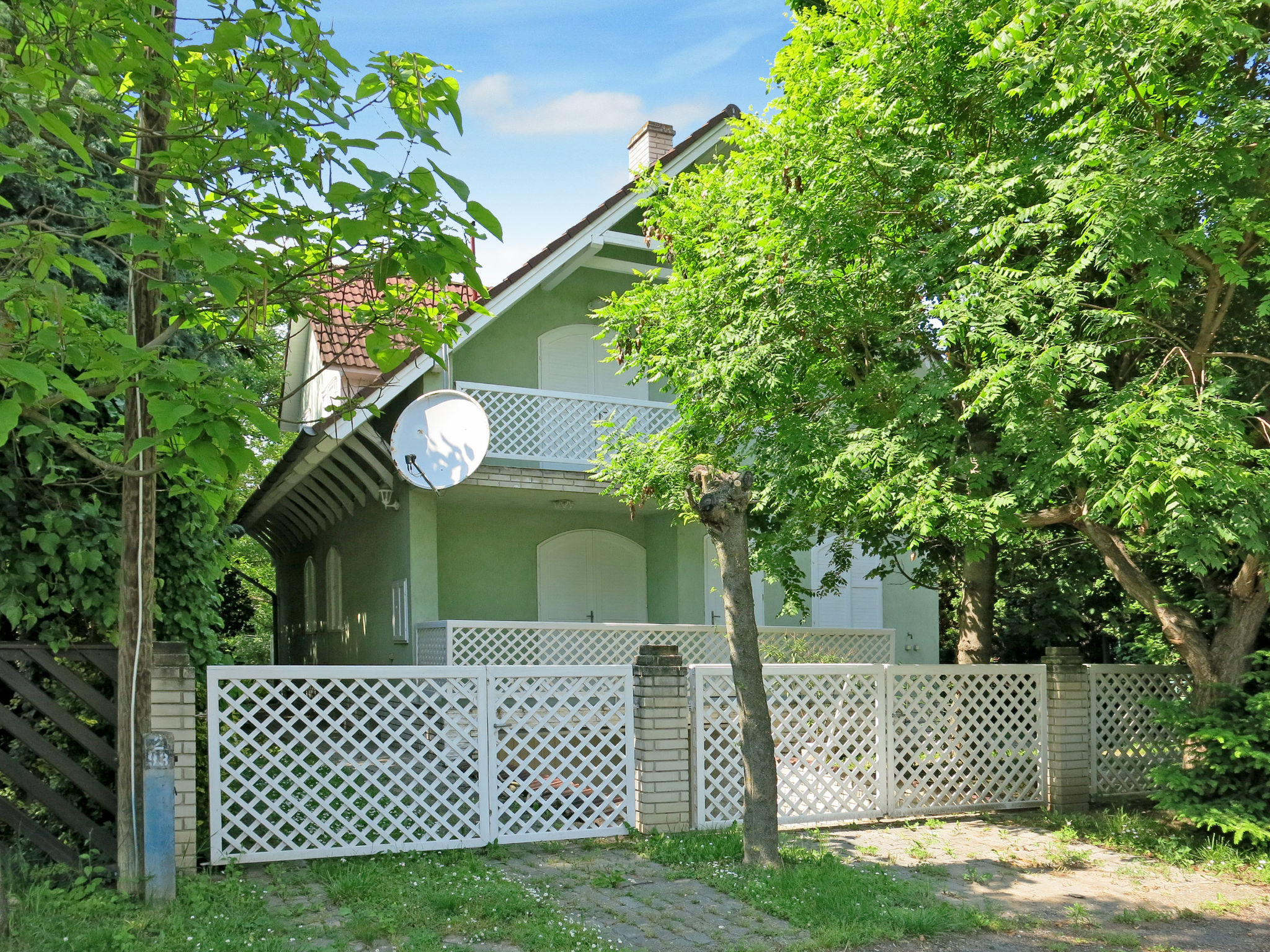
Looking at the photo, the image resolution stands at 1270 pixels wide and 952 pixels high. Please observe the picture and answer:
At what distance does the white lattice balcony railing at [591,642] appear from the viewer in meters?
12.8

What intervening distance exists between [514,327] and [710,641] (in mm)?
5534

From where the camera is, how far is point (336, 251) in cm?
605

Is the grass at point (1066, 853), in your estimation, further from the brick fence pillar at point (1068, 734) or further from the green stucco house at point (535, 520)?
the green stucco house at point (535, 520)

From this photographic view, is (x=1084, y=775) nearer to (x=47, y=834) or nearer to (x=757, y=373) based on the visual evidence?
(x=757, y=373)

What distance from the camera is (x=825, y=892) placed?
20.7 ft

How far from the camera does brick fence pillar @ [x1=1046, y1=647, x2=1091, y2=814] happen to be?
9.76 m

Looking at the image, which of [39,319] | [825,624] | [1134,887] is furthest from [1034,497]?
[825,624]

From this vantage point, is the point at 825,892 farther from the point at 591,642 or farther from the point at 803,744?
the point at 591,642

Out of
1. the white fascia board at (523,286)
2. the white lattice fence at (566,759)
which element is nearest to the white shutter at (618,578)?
the white fascia board at (523,286)

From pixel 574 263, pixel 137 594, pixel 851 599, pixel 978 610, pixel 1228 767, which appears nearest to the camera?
pixel 137 594

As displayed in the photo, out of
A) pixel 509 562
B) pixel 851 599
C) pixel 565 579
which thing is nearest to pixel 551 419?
pixel 509 562

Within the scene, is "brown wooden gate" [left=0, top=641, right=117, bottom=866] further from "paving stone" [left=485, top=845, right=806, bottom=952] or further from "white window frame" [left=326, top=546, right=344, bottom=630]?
"white window frame" [left=326, top=546, right=344, bottom=630]

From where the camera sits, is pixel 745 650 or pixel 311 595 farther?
pixel 311 595

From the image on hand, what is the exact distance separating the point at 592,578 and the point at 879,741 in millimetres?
7273
